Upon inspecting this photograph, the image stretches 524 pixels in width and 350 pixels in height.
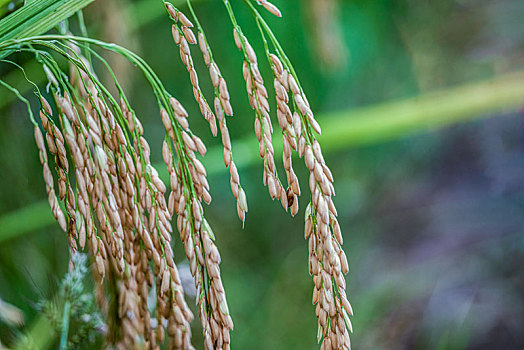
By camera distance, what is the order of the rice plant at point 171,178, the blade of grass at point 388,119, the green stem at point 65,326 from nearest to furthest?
the rice plant at point 171,178, the green stem at point 65,326, the blade of grass at point 388,119

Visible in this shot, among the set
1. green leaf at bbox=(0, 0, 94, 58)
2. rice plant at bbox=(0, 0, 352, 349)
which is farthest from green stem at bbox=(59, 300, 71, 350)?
green leaf at bbox=(0, 0, 94, 58)

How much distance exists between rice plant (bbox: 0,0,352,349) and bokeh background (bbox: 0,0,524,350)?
1.43ft

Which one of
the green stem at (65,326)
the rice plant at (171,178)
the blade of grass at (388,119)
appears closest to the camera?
the rice plant at (171,178)

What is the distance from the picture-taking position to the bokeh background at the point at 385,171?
0.88m

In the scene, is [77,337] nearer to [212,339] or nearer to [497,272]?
[212,339]

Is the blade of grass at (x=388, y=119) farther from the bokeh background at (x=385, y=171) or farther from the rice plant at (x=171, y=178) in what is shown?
the rice plant at (x=171, y=178)

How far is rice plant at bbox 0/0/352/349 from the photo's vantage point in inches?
13.4

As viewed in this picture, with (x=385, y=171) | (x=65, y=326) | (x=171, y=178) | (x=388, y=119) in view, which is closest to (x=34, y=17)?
(x=171, y=178)

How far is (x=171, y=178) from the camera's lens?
A: 1.15 ft

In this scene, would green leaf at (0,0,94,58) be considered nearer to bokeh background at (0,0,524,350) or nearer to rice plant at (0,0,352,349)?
rice plant at (0,0,352,349)

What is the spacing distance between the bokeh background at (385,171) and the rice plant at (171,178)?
1.43 ft

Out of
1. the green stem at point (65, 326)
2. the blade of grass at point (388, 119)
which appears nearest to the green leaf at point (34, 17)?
the green stem at point (65, 326)

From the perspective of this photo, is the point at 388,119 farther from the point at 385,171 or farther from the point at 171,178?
the point at 385,171

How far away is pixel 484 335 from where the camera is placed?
5.37 ft
